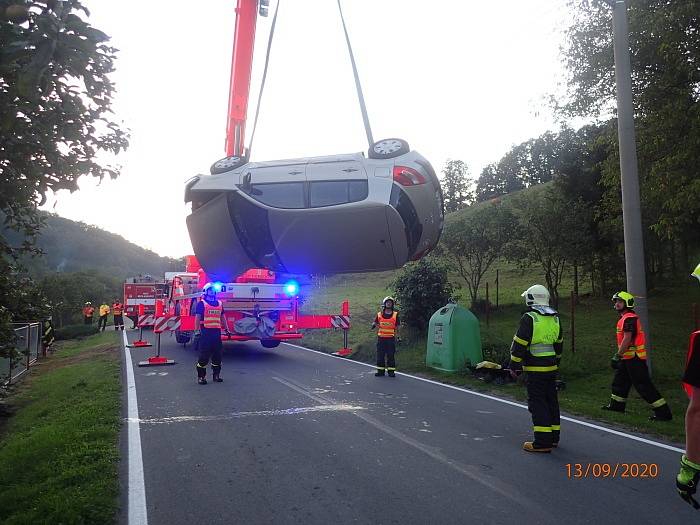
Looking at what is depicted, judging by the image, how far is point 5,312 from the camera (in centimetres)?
528

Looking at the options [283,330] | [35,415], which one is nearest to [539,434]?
[35,415]

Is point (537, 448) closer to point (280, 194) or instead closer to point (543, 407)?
point (543, 407)

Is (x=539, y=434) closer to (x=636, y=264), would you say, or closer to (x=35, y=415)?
(x=636, y=264)

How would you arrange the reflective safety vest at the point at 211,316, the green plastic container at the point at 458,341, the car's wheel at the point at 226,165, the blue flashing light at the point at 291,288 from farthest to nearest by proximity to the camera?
the blue flashing light at the point at 291,288 < the green plastic container at the point at 458,341 < the reflective safety vest at the point at 211,316 < the car's wheel at the point at 226,165

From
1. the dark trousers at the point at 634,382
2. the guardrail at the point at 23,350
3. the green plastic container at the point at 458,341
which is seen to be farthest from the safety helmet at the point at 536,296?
the guardrail at the point at 23,350

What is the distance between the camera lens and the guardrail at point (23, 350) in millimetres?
10266

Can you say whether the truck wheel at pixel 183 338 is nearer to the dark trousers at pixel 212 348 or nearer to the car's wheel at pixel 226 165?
the dark trousers at pixel 212 348

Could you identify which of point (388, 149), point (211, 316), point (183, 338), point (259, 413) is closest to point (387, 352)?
point (211, 316)

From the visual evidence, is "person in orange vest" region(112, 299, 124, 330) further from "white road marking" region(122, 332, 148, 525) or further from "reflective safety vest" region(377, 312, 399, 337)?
"white road marking" region(122, 332, 148, 525)

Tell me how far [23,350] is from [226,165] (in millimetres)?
7460

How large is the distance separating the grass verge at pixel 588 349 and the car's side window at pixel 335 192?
4699mm

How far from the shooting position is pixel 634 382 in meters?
7.38

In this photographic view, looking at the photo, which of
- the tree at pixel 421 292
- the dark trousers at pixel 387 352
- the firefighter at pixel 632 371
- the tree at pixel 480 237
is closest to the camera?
the firefighter at pixel 632 371

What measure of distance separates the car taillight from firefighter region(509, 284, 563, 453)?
2253 mm
